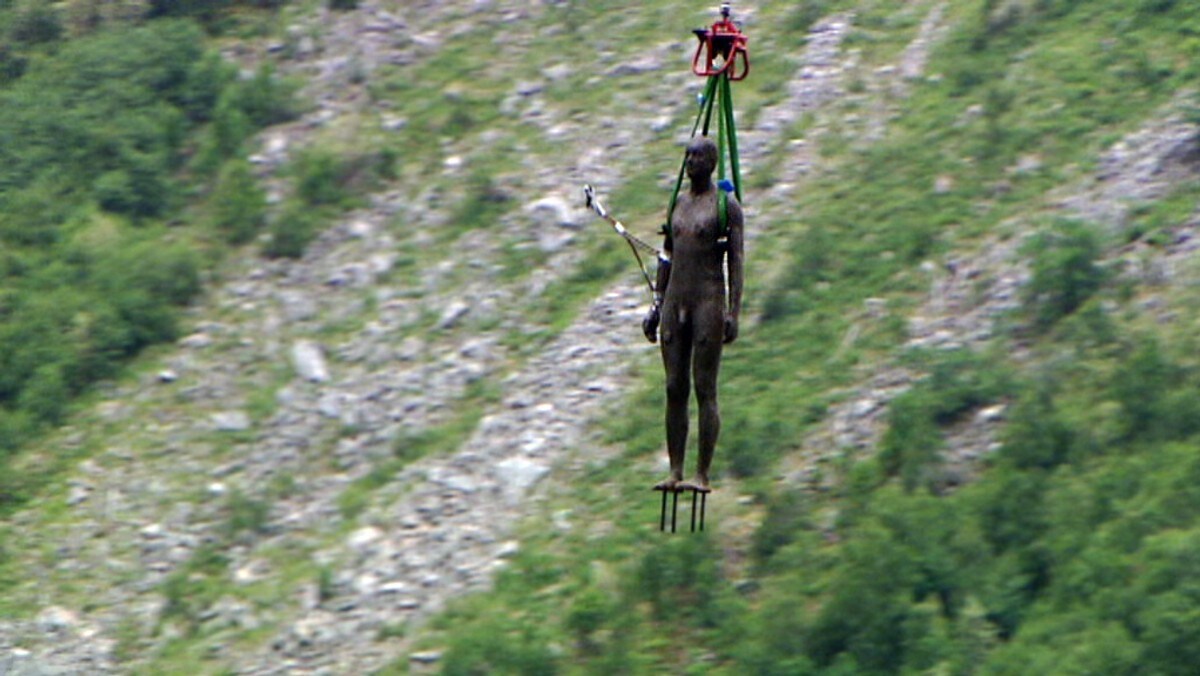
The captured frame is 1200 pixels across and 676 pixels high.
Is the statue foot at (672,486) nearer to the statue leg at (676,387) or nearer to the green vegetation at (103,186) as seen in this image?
the statue leg at (676,387)

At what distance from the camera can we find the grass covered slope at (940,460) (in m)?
14.2

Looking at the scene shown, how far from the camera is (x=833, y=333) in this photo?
17.2 meters

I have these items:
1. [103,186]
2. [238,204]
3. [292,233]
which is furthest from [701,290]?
[103,186]

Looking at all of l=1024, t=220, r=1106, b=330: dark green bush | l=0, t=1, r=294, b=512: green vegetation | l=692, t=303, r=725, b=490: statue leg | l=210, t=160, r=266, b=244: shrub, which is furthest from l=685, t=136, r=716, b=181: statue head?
l=210, t=160, r=266, b=244: shrub

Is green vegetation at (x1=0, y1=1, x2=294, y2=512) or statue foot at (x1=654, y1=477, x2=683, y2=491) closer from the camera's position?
statue foot at (x1=654, y1=477, x2=683, y2=491)

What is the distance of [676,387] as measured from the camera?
10758 mm

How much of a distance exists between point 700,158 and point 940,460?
5704 millimetres

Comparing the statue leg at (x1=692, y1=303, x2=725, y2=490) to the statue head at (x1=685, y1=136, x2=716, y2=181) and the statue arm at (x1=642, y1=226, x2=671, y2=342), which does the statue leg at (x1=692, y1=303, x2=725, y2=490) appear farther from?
the statue head at (x1=685, y1=136, x2=716, y2=181)

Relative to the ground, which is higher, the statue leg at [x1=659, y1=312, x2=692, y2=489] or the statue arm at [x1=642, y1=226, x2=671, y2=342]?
the statue arm at [x1=642, y1=226, x2=671, y2=342]

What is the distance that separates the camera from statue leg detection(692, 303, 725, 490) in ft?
34.6

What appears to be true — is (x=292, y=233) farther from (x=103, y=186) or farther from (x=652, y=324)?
(x=652, y=324)

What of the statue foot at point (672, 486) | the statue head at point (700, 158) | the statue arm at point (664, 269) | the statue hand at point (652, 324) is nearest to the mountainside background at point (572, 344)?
the statue foot at point (672, 486)

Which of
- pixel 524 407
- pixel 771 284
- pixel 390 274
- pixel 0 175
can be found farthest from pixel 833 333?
pixel 0 175

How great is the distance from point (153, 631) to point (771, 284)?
5973 millimetres
